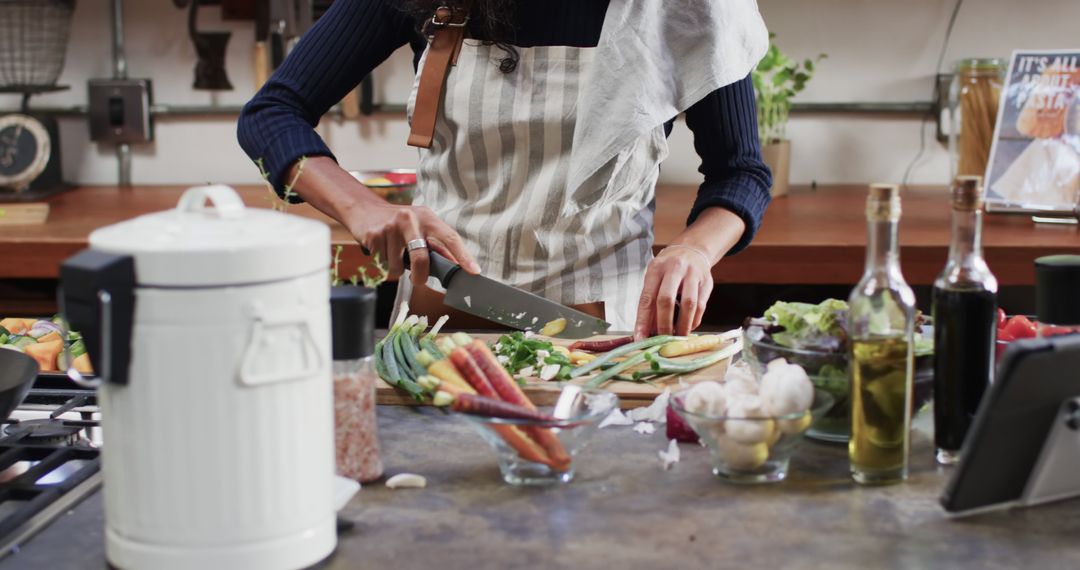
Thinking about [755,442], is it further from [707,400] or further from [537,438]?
[537,438]

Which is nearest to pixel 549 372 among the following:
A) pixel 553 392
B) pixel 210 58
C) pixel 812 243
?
pixel 553 392

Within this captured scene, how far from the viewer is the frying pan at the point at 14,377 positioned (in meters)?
1.04

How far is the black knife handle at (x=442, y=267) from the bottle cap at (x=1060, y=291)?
0.71m

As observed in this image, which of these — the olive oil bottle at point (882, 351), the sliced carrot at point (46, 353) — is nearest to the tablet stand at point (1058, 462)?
the olive oil bottle at point (882, 351)

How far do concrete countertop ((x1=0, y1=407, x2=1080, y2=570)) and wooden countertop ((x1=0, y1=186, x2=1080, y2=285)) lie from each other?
1100 mm

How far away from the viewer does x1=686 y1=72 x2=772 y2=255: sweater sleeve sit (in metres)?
1.75

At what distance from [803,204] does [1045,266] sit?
1.56 metres

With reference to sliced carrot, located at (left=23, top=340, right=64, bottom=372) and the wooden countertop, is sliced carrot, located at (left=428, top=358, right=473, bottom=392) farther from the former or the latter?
the wooden countertop

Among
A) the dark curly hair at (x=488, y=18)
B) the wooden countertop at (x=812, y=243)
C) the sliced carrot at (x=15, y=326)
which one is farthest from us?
the wooden countertop at (x=812, y=243)

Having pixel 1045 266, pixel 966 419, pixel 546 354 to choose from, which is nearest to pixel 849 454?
pixel 966 419

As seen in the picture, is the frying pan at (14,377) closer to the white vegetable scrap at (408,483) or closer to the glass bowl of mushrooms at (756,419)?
the white vegetable scrap at (408,483)

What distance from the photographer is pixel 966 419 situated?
1075 mm

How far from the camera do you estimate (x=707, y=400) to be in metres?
1.05

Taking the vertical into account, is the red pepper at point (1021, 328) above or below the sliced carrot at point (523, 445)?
above
